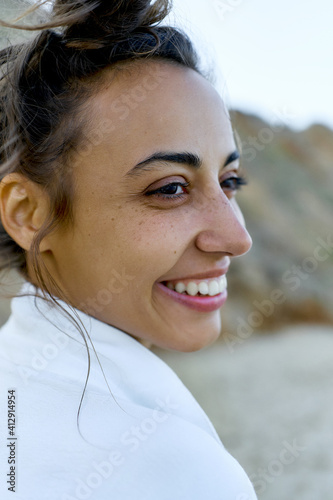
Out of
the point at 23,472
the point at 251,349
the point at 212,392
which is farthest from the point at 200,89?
the point at 251,349

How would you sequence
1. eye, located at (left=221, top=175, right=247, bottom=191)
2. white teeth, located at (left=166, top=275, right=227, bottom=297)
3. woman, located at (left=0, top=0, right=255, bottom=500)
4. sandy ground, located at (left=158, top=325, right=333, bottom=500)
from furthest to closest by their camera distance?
1. sandy ground, located at (left=158, top=325, right=333, bottom=500)
2. eye, located at (left=221, top=175, right=247, bottom=191)
3. white teeth, located at (left=166, top=275, right=227, bottom=297)
4. woman, located at (left=0, top=0, right=255, bottom=500)

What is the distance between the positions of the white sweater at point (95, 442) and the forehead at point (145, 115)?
46 centimetres

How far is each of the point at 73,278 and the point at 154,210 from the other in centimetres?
26

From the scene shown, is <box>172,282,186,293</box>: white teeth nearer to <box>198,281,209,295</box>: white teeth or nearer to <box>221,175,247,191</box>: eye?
<box>198,281,209,295</box>: white teeth

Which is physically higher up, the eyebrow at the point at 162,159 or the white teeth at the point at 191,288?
the eyebrow at the point at 162,159

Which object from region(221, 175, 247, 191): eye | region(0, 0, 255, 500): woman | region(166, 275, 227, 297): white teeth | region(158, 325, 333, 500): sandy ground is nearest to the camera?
region(0, 0, 255, 500): woman

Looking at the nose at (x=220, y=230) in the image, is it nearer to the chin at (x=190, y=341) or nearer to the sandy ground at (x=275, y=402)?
the chin at (x=190, y=341)

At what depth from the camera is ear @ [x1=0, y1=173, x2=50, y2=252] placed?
1.26 m

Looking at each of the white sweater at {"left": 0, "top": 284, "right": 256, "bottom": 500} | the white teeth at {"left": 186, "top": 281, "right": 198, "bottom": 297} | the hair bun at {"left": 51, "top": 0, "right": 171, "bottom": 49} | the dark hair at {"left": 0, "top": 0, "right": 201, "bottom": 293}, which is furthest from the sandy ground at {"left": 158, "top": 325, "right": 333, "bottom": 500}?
the hair bun at {"left": 51, "top": 0, "right": 171, "bottom": 49}

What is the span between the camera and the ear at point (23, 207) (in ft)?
4.13

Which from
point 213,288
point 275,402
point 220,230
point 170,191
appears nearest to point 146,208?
point 170,191

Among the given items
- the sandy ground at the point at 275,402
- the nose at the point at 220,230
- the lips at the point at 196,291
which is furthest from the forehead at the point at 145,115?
the sandy ground at the point at 275,402

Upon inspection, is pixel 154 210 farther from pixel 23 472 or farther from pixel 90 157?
pixel 23 472

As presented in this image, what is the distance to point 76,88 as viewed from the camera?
4.10 feet
